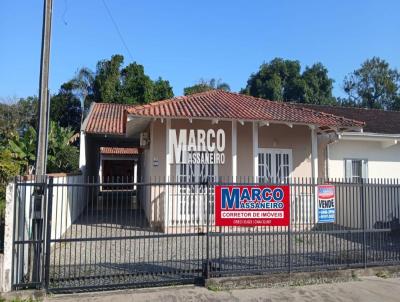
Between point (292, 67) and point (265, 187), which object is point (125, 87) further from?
point (265, 187)

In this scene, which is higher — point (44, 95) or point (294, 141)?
point (44, 95)

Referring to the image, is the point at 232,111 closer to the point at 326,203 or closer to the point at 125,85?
the point at 326,203

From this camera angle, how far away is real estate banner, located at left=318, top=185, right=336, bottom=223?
7395mm

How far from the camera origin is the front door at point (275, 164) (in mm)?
12312

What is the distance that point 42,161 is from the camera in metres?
6.90

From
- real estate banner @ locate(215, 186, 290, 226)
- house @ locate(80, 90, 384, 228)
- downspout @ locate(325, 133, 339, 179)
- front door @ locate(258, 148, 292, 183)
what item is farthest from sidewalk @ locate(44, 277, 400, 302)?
downspout @ locate(325, 133, 339, 179)

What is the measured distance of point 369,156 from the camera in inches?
527

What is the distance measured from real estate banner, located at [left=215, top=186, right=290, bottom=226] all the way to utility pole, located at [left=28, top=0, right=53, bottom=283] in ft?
9.84

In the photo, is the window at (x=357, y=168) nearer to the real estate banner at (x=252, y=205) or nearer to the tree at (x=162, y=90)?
the real estate banner at (x=252, y=205)

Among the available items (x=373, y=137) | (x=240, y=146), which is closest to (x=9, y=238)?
(x=240, y=146)

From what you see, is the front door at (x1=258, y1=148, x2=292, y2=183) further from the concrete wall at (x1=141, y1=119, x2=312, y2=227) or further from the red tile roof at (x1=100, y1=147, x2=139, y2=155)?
the red tile roof at (x1=100, y1=147, x2=139, y2=155)

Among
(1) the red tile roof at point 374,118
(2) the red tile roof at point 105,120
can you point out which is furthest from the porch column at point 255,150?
(2) the red tile roof at point 105,120

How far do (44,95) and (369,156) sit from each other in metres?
11.1

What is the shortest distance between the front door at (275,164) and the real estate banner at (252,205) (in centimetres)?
514
